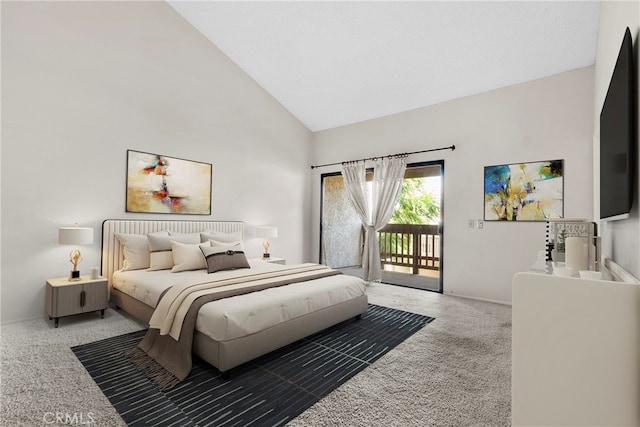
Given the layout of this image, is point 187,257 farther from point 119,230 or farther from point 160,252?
point 119,230

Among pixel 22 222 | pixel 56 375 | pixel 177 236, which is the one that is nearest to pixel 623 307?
pixel 56 375

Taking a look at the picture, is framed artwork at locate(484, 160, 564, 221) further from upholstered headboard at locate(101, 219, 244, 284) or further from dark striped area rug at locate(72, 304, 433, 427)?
upholstered headboard at locate(101, 219, 244, 284)

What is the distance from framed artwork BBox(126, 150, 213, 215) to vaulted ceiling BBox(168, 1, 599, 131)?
2.03 m

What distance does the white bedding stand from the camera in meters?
2.19

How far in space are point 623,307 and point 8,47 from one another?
16.5 feet

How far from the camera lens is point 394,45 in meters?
3.91

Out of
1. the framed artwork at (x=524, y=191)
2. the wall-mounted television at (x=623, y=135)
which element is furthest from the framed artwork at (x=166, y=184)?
the wall-mounted television at (x=623, y=135)

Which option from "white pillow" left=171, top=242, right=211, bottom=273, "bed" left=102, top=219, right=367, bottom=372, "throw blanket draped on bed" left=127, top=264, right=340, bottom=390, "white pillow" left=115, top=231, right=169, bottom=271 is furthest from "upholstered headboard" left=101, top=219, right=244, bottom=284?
"throw blanket draped on bed" left=127, top=264, right=340, bottom=390

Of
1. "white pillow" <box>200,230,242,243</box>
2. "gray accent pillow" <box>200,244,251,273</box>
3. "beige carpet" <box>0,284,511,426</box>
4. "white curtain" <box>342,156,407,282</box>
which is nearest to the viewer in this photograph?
"beige carpet" <box>0,284,511,426</box>

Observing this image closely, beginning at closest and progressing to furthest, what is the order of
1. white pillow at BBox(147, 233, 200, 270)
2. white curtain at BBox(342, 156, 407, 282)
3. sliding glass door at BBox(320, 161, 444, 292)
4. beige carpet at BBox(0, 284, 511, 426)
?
beige carpet at BBox(0, 284, 511, 426)
white pillow at BBox(147, 233, 200, 270)
white curtain at BBox(342, 156, 407, 282)
sliding glass door at BBox(320, 161, 444, 292)

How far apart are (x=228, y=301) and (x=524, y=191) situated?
12.7ft

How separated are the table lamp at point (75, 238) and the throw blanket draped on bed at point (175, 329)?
1.33 meters

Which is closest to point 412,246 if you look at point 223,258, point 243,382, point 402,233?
point 402,233

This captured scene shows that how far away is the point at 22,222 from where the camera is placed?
10.5 feet
